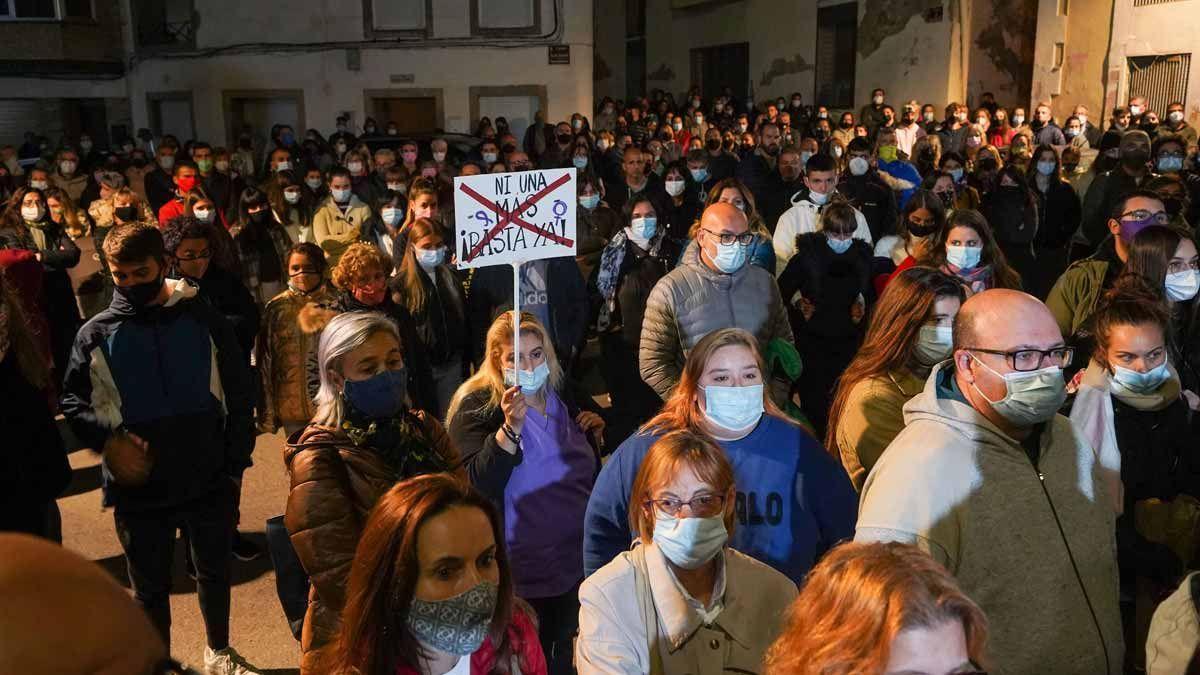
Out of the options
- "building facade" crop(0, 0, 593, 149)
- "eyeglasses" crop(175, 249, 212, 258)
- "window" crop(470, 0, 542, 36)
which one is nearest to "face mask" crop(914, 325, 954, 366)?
"eyeglasses" crop(175, 249, 212, 258)

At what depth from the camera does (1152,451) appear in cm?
397

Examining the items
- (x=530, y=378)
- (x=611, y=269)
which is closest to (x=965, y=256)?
(x=611, y=269)

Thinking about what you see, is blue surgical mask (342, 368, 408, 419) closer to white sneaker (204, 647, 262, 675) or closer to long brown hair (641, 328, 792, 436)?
long brown hair (641, 328, 792, 436)

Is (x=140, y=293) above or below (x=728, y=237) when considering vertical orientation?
below

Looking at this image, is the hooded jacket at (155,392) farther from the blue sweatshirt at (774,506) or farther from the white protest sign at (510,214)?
the blue sweatshirt at (774,506)

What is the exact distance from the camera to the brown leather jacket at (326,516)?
10.2 feet

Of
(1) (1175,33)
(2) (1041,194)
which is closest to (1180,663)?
(2) (1041,194)

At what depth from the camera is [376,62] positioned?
23.4m

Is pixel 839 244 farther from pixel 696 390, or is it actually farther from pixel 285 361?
pixel 285 361

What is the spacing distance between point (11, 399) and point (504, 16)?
20326mm

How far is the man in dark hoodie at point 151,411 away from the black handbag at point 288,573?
944 mm

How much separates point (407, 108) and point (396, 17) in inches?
81.0

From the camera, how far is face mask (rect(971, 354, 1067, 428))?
281 cm

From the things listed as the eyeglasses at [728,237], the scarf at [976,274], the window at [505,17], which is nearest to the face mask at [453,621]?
the eyeglasses at [728,237]
